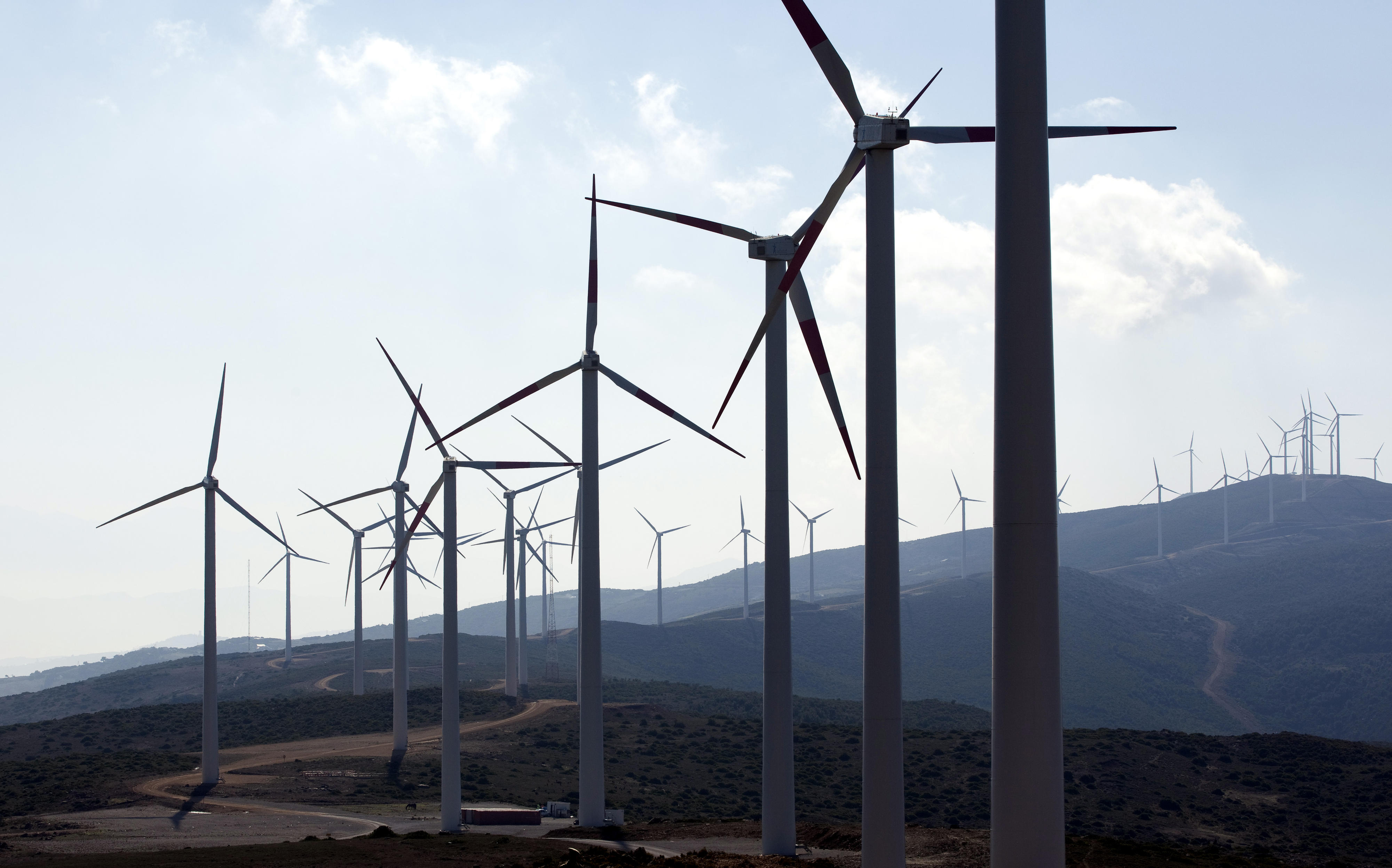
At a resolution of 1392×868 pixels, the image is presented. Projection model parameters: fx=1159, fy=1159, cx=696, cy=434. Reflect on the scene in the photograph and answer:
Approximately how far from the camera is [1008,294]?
14.4 metres

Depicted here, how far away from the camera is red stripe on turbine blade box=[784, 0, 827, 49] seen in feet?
77.7

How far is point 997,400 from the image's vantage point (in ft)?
47.5

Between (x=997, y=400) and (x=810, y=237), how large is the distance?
11.1m

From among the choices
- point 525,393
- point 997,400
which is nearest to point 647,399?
point 525,393

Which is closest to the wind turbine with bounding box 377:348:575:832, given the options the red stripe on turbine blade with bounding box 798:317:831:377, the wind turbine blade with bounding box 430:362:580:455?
the wind turbine blade with bounding box 430:362:580:455

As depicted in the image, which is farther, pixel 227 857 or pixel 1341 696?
pixel 1341 696

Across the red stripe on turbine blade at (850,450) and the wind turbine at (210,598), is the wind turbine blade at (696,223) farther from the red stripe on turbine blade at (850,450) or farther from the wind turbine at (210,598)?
the wind turbine at (210,598)

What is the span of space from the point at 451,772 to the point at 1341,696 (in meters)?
165

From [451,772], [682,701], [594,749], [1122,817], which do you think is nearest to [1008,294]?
[594,749]

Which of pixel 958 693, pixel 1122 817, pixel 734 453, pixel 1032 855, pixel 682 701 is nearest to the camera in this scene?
pixel 1032 855

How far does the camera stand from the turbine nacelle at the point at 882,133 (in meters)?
23.1

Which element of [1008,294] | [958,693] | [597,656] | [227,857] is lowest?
[958,693]

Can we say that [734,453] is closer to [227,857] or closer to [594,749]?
[594,749]

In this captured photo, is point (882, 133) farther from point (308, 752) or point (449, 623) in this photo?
point (308, 752)
